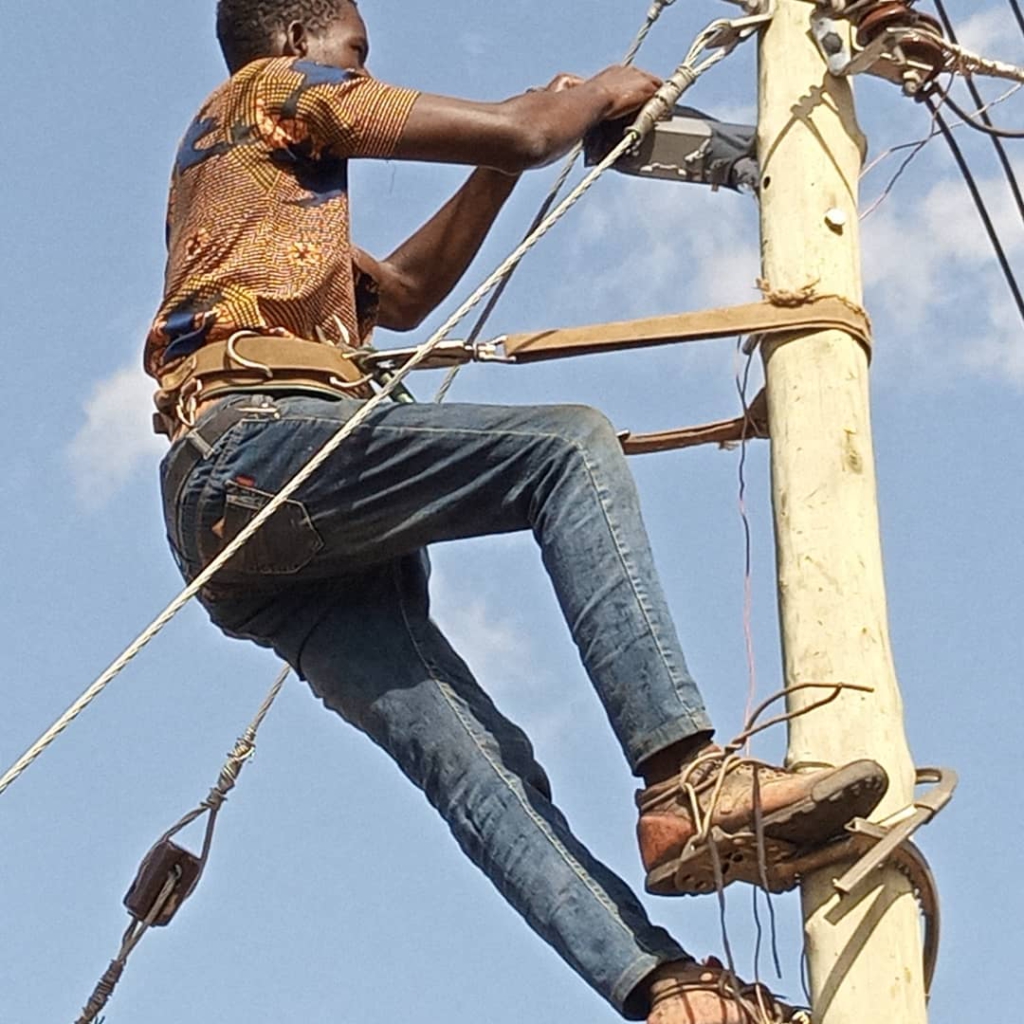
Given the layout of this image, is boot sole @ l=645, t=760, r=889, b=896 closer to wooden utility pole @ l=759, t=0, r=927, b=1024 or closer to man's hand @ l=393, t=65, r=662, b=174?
wooden utility pole @ l=759, t=0, r=927, b=1024

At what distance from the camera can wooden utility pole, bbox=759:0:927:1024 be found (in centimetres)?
420

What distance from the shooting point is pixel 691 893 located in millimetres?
4312

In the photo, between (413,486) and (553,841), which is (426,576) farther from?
(553,841)

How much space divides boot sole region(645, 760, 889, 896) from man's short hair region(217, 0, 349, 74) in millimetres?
1998

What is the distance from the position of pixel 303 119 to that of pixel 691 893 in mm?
1623

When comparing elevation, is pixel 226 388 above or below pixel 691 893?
above

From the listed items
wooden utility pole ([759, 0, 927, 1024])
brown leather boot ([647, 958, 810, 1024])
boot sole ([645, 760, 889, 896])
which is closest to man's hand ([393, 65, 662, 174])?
wooden utility pole ([759, 0, 927, 1024])

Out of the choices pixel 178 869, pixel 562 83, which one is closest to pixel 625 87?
pixel 562 83

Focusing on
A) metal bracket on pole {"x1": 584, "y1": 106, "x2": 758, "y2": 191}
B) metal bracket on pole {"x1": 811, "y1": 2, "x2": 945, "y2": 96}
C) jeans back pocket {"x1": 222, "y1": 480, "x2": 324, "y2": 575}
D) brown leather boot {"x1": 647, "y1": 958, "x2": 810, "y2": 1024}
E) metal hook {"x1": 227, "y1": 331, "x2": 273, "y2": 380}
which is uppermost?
metal bracket on pole {"x1": 811, "y1": 2, "x2": 945, "y2": 96}

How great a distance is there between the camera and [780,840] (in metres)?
4.20

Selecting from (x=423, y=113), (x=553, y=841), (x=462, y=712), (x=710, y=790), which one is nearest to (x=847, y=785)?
(x=710, y=790)

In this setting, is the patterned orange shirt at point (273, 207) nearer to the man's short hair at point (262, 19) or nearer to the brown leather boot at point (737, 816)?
the man's short hair at point (262, 19)


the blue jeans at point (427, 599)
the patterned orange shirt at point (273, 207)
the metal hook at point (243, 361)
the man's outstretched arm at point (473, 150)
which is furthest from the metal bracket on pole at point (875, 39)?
the metal hook at point (243, 361)

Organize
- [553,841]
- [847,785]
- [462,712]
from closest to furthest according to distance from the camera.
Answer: [847,785]
[553,841]
[462,712]
